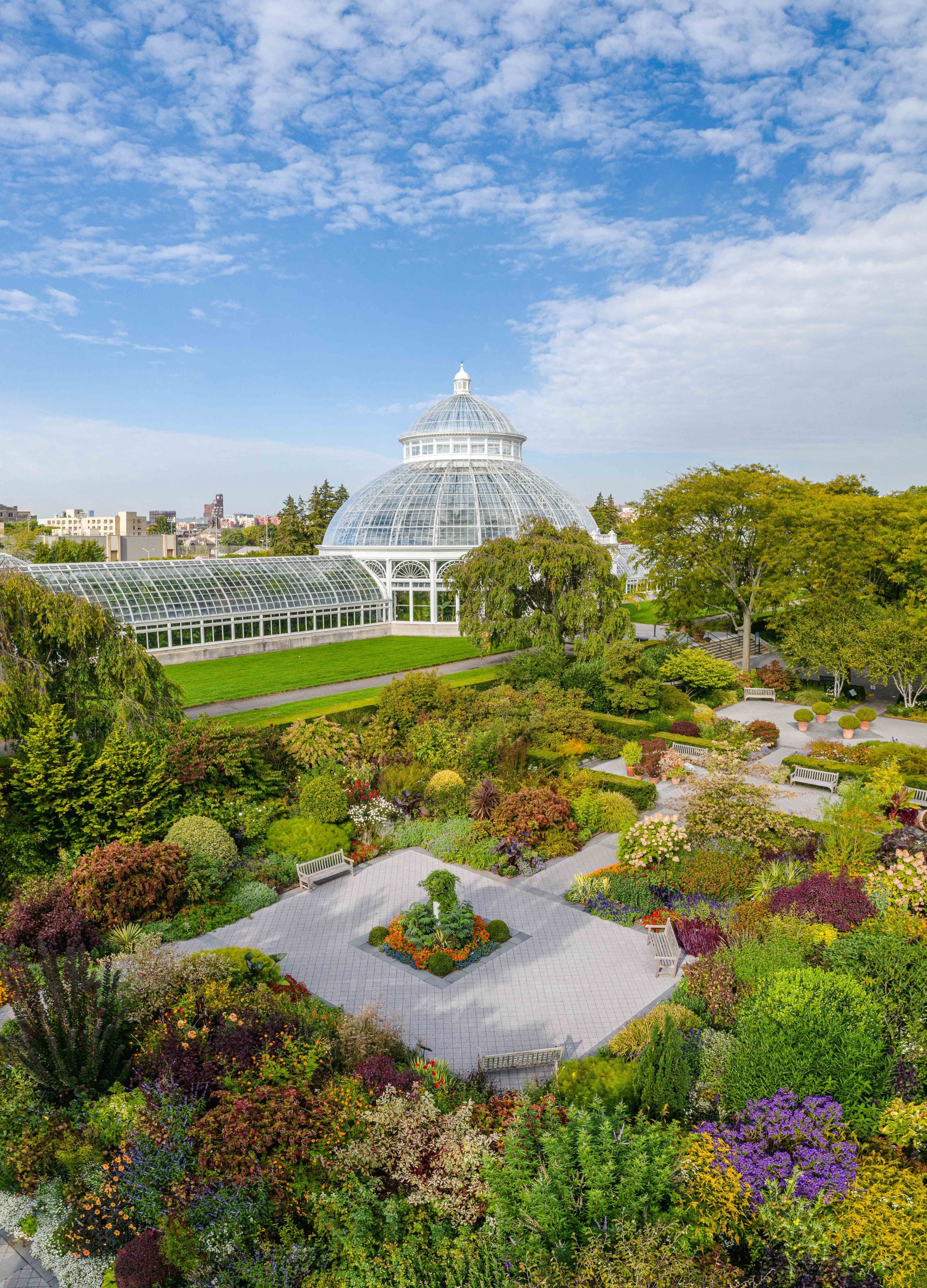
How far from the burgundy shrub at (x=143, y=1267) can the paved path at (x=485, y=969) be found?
3810 mm

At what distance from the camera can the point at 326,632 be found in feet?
127

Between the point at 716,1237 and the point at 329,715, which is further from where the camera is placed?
the point at 329,715

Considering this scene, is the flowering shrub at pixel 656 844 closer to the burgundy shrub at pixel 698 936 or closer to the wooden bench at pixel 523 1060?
the burgundy shrub at pixel 698 936

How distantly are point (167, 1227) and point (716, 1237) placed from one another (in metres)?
4.68

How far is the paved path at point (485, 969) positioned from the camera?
32.8 ft

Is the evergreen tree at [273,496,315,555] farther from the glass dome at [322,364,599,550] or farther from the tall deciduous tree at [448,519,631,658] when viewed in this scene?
the tall deciduous tree at [448,519,631,658]

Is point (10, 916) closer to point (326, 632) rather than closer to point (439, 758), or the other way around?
point (439, 758)

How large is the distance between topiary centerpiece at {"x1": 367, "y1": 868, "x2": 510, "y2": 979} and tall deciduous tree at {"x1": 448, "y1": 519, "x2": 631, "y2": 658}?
607 inches

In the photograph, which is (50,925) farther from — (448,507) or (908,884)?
(448,507)

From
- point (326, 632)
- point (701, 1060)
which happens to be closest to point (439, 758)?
point (701, 1060)

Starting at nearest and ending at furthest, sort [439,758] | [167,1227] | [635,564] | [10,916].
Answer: [167,1227], [10,916], [439,758], [635,564]

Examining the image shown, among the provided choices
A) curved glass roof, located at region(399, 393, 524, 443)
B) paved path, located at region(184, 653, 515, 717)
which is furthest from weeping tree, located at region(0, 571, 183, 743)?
curved glass roof, located at region(399, 393, 524, 443)

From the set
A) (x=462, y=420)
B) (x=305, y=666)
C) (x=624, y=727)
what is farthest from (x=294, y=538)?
(x=624, y=727)

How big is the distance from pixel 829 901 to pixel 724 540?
912 inches
